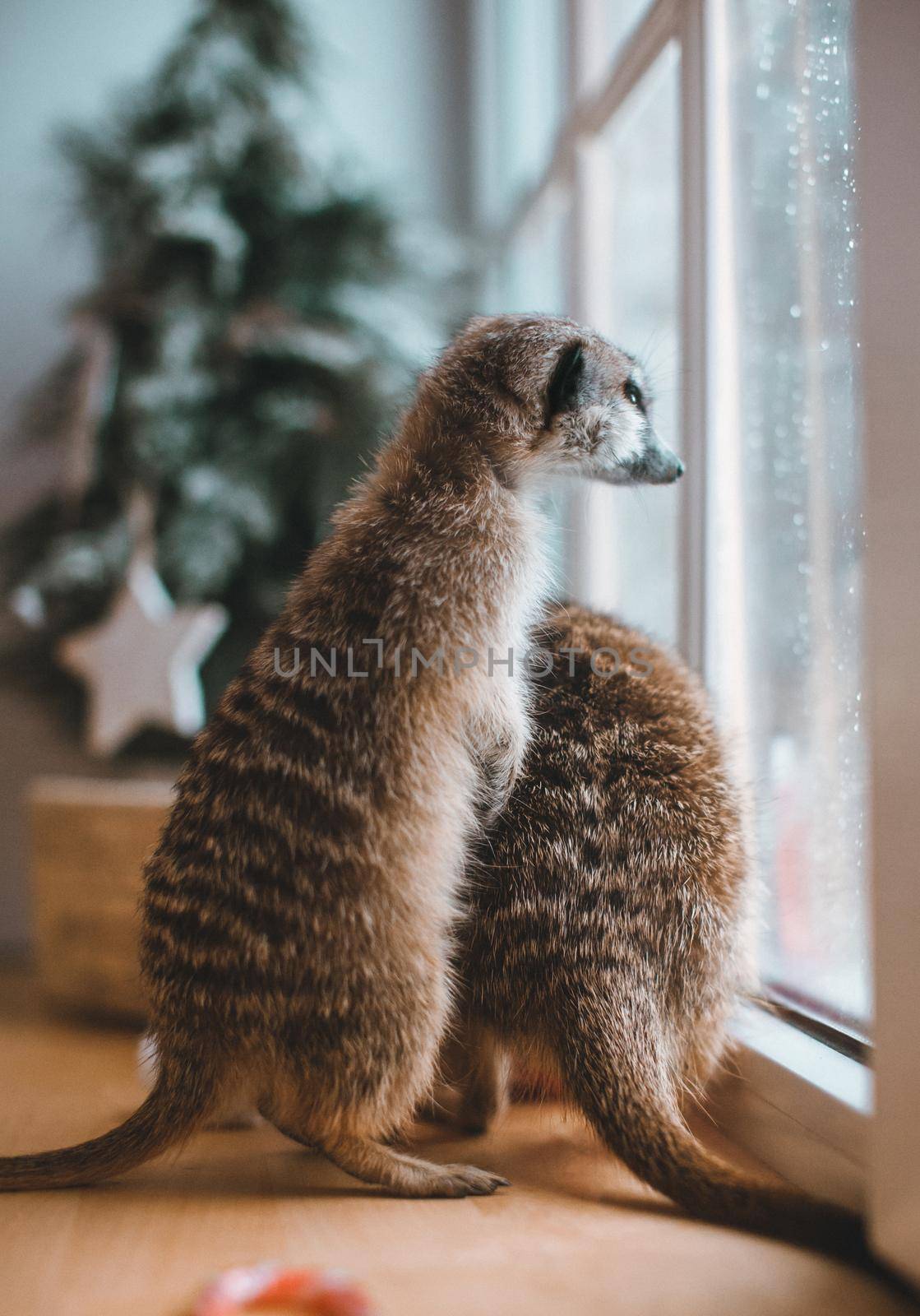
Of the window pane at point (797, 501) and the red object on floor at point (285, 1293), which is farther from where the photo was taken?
the window pane at point (797, 501)

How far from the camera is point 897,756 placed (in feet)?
2.18

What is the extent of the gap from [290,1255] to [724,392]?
90 centimetres

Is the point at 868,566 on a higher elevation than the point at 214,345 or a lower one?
lower

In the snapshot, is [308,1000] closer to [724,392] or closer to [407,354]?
[724,392]

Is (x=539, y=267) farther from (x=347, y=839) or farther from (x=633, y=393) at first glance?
(x=347, y=839)

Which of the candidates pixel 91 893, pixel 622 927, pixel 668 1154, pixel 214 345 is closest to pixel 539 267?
pixel 214 345

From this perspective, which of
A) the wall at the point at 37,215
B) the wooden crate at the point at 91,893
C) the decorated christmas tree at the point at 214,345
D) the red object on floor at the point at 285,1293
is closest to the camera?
the red object on floor at the point at 285,1293

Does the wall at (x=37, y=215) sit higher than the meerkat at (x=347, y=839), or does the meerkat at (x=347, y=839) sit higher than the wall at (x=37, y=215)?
the wall at (x=37, y=215)

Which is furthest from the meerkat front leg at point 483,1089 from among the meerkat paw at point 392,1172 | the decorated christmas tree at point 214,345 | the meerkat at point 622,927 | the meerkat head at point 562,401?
the decorated christmas tree at point 214,345

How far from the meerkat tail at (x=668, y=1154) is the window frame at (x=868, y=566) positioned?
0.13 feet

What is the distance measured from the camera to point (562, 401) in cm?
88

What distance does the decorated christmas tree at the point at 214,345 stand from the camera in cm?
160

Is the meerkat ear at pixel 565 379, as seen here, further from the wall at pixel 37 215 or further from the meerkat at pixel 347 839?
the wall at pixel 37 215

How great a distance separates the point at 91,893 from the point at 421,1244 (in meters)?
0.85
